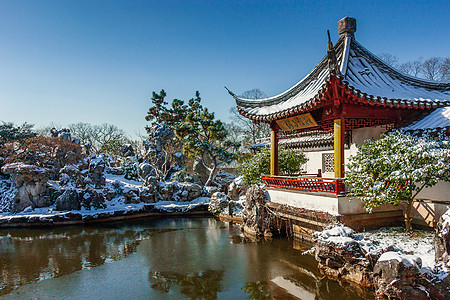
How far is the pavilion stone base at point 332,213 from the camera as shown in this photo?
6637 mm

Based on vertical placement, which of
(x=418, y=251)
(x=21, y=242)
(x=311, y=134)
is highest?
(x=311, y=134)

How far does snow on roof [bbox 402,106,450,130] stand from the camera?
22.3 feet

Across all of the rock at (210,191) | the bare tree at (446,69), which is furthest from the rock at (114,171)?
the bare tree at (446,69)

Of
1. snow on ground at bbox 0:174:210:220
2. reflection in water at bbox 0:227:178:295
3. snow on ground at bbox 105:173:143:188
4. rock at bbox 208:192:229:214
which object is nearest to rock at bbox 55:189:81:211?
snow on ground at bbox 0:174:210:220

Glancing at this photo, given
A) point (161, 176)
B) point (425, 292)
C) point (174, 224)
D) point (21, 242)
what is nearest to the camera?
point (425, 292)

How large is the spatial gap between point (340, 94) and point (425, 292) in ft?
13.7

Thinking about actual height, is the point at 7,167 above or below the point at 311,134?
below

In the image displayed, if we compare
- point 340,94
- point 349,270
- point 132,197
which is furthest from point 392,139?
point 132,197

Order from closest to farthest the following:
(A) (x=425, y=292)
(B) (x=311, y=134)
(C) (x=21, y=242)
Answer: (A) (x=425, y=292), (C) (x=21, y=242), (B) (x=311, y=134)

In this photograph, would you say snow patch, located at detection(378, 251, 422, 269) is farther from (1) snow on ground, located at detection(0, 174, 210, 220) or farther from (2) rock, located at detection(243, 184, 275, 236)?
(1) snow on ground, located at detection(0, 174, 210, 220)

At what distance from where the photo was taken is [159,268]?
21.5ft

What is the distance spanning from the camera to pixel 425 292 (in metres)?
4.19

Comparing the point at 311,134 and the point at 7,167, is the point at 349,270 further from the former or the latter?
the point at 7,167

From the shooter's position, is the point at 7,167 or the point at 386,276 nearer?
the point at 386,276
